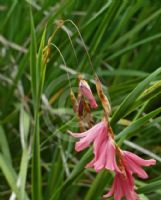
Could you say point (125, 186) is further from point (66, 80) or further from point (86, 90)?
point (66, 80)

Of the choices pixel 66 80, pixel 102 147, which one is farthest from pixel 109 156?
pixel 66 80

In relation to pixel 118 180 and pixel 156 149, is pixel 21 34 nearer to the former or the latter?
pixel 156 149

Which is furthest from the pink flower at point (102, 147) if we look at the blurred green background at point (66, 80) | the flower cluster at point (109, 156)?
the blurred green background at point (66, 80)

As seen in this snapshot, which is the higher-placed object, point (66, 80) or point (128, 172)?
point (66, 80)

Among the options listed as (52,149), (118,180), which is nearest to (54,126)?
(52,149)

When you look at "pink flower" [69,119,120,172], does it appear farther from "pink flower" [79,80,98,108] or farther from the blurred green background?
the blurred green background

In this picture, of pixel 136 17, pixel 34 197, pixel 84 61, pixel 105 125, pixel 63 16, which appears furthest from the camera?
pixel 136 17

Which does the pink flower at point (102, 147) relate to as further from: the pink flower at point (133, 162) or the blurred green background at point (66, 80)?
the blurred green background at point (66, 80)

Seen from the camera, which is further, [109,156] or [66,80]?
[66,80]
